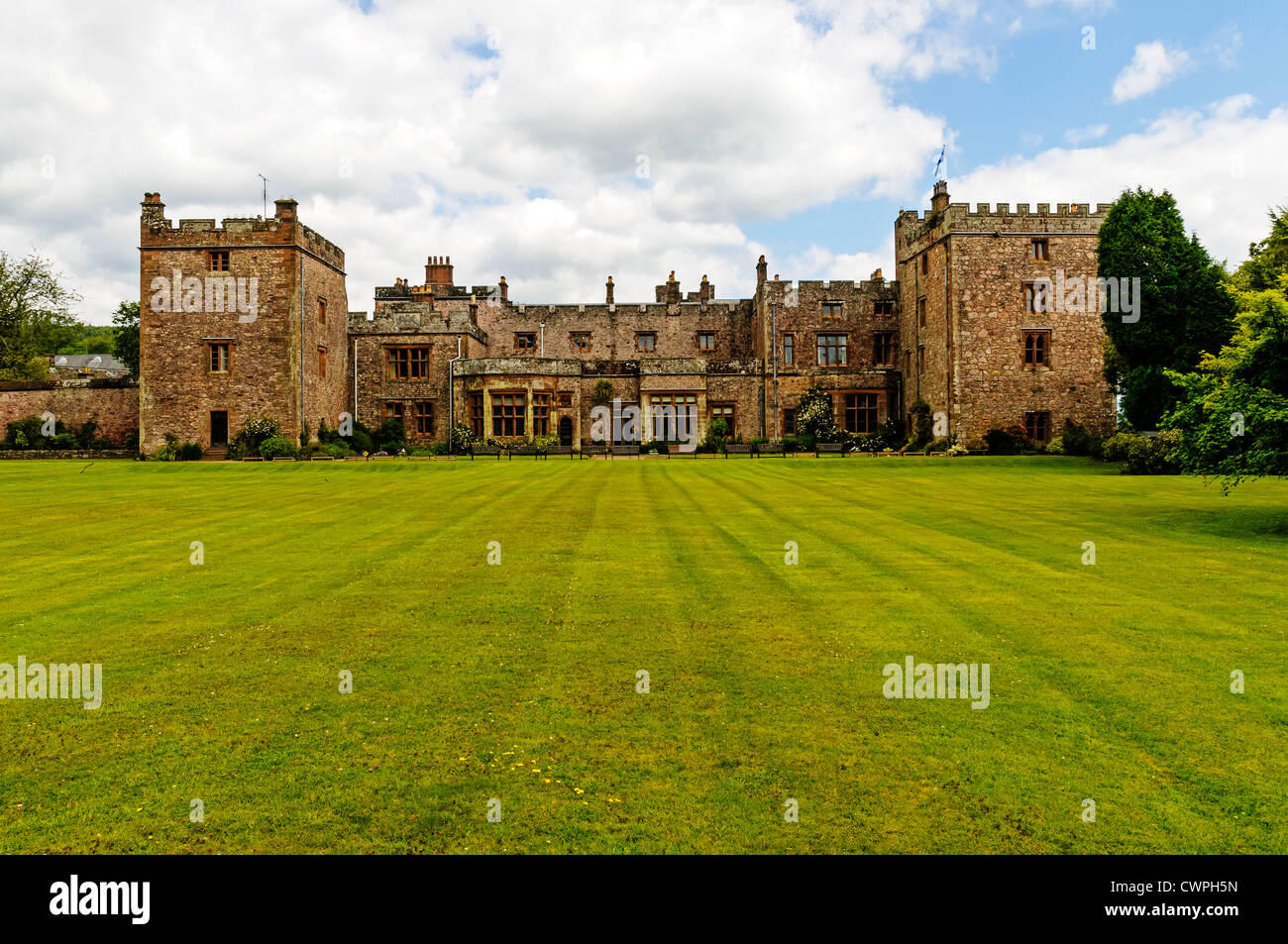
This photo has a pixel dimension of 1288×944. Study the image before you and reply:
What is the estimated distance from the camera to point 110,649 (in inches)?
285

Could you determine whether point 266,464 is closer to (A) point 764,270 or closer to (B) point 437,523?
(B) point 437,523

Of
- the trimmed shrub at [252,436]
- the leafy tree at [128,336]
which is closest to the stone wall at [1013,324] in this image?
the trimmed shrub at [252,436]

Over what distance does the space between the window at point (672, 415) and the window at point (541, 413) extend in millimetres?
5532

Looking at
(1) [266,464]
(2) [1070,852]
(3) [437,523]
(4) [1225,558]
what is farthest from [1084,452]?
(2) [1070,852]

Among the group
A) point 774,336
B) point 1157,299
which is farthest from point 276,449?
point 1157,299

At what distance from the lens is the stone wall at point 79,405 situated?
44375 millimetres

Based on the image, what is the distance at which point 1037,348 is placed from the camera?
4050 centimetres

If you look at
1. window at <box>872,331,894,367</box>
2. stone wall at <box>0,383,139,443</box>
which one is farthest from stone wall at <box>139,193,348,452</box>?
window at <box>872,331,894,367</box>

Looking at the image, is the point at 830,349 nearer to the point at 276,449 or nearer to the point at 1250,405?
the point at 276,449

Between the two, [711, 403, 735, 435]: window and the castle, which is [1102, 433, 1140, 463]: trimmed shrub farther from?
[711, 403, 735, 435]: window

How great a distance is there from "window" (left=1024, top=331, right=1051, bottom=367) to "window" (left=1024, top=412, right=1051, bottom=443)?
2.45m

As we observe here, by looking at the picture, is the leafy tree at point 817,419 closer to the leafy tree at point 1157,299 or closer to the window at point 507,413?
the leafy tree at point 1157,299

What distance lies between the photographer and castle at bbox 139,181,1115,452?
4000 cm
